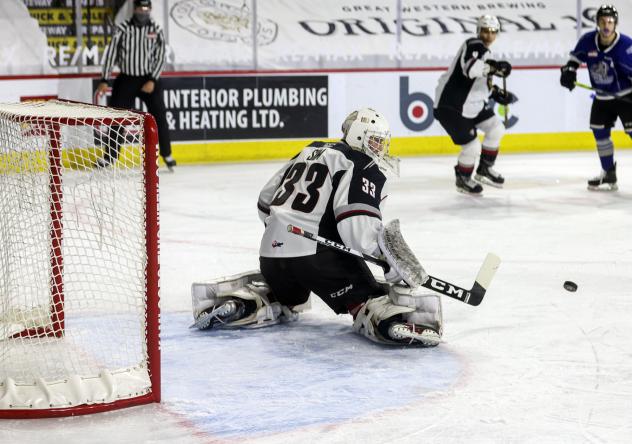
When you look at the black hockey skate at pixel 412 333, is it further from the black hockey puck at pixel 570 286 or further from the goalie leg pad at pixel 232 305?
the black hockey puck at pixel 570 286

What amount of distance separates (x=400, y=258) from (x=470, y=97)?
154 inches

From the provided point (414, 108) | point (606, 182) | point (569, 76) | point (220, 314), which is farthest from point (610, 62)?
point (220, 314)

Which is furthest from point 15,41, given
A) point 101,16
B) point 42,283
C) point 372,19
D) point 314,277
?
point 314,277

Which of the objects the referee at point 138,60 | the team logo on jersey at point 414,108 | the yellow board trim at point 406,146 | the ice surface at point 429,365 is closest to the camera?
the ice surface at point 429,365

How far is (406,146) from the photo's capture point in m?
9.59

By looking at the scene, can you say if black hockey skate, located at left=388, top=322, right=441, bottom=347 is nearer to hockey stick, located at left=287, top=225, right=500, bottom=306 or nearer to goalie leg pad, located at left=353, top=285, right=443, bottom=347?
goalie leg pad, located at left=353, top=285, right=443, bottom=347

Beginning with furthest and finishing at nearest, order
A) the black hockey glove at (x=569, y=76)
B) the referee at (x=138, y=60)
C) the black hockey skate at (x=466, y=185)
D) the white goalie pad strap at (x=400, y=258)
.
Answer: the referee at (x=138, y=60) < the black hockey glove at (x=569, y=76) < the black hockey skate at (x=466, y=185) < the white goalie pad strap at (x=400, y=258)

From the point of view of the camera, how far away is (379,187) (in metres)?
3.56

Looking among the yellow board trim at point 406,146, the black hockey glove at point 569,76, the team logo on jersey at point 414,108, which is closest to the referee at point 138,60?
the yellow board trim at point 406,146

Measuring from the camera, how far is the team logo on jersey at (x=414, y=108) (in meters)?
9.47

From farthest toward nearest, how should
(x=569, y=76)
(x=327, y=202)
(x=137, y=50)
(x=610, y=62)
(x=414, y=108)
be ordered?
1. (x=414, y=108)
2. (x=137, y=50)
3. (x=569, y=76)
4. (x=610, y=62)
5. (x=327, y=202)

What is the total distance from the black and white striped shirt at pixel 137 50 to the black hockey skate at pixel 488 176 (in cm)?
248

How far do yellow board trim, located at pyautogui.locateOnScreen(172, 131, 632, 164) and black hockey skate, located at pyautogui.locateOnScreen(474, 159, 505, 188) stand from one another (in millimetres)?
1959

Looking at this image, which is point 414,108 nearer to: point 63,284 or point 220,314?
point 220,314
